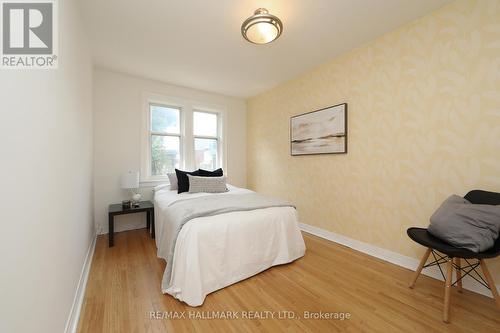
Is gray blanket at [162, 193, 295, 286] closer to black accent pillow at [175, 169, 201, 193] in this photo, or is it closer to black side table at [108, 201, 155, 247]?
black accent pillow at [175, 169, 201, 193]

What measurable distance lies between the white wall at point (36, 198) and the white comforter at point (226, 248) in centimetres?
73

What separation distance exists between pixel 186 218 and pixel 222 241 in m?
0.38

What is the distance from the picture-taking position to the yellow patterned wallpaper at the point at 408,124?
1.72 metres

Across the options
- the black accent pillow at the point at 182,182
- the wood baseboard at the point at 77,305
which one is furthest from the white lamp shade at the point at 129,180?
the wood baseboard at the point at 77,305

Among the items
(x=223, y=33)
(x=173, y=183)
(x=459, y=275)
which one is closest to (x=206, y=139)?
(x=173, y=183)

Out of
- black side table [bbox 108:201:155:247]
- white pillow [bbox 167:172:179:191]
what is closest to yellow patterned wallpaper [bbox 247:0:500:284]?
white pillow [bbox 167:172:179:191]

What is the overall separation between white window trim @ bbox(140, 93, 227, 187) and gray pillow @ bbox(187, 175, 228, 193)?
0.91 meters

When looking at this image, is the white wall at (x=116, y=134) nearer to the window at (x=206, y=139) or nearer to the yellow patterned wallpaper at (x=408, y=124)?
the window at (x=206, y=139)

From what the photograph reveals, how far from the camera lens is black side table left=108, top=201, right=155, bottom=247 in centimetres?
267

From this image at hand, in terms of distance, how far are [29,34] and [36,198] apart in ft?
2.35

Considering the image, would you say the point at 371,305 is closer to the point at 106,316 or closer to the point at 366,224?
the point at 366,224

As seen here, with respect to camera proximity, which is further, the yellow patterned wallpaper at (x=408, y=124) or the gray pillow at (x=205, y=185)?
the gray pillow at (x=205, y=185)

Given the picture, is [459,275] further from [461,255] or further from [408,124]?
[408,124]

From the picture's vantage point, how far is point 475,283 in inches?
69.1
